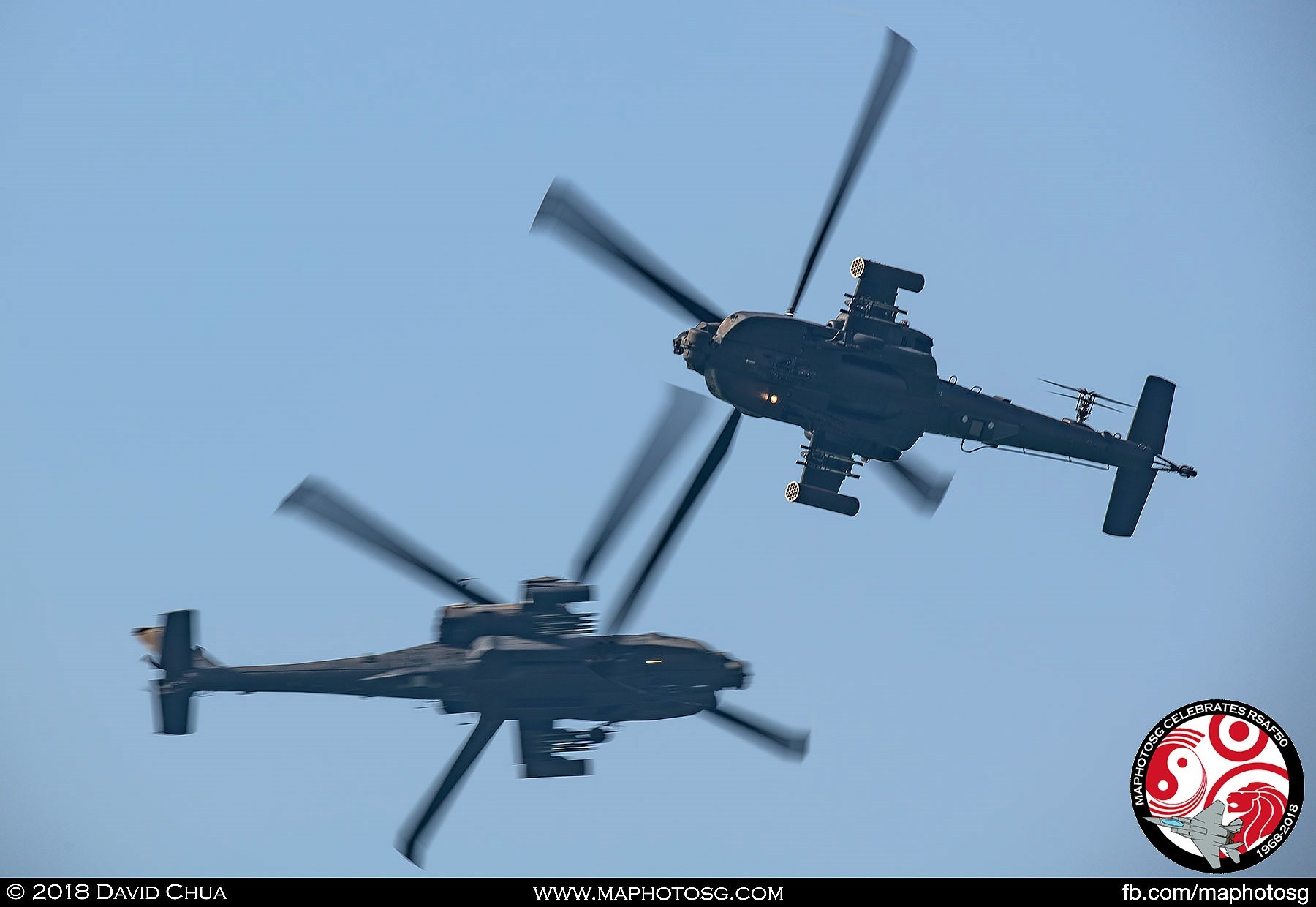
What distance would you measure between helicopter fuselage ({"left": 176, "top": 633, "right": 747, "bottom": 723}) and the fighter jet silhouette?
Result: 13.9 metres

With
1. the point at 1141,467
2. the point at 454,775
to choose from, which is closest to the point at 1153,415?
the point at 1141,467

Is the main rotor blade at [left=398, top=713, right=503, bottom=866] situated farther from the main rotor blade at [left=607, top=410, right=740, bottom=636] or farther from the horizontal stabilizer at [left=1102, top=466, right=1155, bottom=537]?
the horizontal stabilizer at [left=1102, top=466, right=1155, bottom=537]

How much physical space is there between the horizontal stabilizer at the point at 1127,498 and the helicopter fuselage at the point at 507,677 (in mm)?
14792

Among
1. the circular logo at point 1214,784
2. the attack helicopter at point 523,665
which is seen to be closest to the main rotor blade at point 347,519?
the attack helicopter at point 523,665

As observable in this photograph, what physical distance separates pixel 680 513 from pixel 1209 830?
1630cm

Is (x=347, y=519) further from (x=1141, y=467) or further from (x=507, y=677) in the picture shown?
(x=1141, y=467)

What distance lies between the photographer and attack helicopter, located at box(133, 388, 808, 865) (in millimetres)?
59281

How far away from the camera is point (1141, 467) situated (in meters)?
66.2

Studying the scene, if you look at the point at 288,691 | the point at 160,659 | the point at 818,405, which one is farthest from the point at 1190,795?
the point at 160,659

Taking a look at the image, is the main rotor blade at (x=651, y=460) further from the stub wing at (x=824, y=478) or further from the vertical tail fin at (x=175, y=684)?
the vertical tail fin at (x=175, y=684)

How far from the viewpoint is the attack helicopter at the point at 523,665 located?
2334 inches

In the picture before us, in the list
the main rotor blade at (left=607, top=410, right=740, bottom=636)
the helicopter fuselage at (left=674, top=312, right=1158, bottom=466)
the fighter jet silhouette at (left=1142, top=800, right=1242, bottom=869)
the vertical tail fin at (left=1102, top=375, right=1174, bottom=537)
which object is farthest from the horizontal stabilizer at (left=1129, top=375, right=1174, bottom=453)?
the main rotor blade at (left=607, top=410, right=740, bottom=636)
